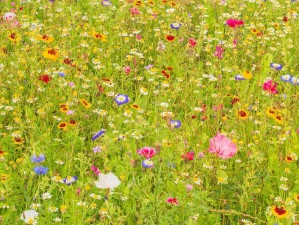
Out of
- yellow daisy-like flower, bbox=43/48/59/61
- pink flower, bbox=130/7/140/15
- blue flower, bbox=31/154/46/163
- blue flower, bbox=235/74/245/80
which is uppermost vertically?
pink flower, bbox=130/7/140/15

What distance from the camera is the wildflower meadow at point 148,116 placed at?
7.84 feet

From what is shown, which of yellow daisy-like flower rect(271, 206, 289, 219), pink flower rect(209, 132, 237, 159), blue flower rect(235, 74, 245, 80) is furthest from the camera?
blue flower rect(235, 74, 245, 80)

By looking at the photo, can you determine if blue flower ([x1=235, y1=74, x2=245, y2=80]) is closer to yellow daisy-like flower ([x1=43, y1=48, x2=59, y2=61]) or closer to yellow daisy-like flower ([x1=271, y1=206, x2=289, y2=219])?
yellow daisy-like flower ([x1=43, y1=48, x2=59, y2=61])

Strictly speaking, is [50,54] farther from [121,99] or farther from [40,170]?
[40,170]

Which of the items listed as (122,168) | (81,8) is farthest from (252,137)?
(81,8)

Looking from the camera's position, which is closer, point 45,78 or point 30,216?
point 30,216

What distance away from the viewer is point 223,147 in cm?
253

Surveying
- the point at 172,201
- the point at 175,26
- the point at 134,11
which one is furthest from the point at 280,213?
the point at 134,11

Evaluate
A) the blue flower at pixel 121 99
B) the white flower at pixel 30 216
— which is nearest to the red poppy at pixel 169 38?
the blue flower at pixel 121 99

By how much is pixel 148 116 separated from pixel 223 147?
0.93 m

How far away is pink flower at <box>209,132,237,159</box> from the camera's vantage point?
98.7 inches

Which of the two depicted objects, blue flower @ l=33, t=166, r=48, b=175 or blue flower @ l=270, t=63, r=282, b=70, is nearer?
blue flower @ l=33, t=166, r=48, b=175

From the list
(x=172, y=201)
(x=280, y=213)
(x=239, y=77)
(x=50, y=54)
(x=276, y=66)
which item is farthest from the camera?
(x=276, y=66)

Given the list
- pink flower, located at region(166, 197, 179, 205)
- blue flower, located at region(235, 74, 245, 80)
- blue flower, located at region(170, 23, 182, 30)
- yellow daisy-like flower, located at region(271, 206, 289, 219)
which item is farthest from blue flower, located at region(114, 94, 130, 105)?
yellow daisy-like flower, located at region(271, 206, 289, 219)
